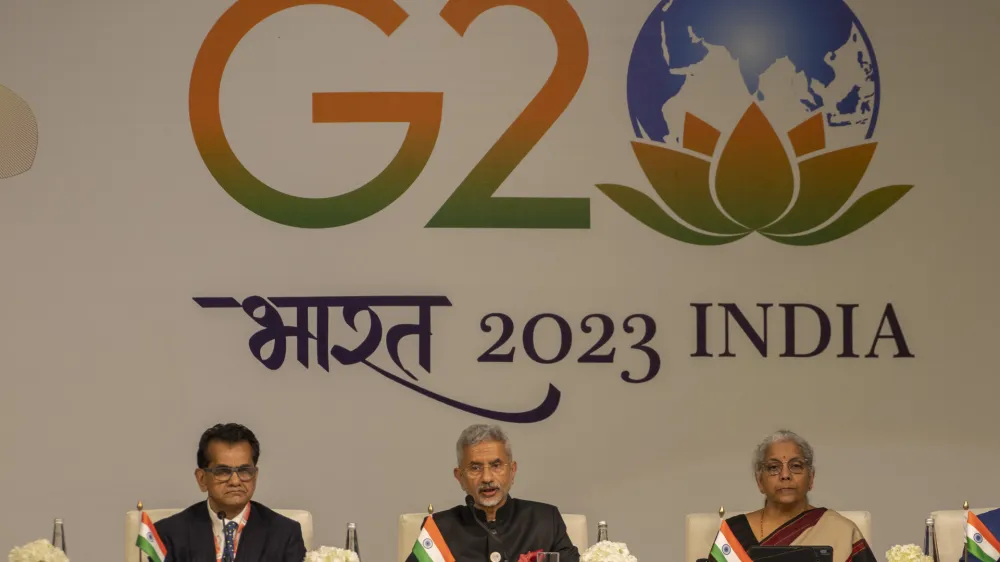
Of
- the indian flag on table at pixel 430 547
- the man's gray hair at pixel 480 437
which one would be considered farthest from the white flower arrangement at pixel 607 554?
the man's gray hair at pixel 480 437

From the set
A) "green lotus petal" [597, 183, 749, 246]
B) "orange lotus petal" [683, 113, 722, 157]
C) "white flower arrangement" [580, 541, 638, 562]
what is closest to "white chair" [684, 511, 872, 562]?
"white flower arrangement" [580, 541, 638, 562]

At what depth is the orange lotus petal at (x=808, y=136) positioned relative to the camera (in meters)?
4.95

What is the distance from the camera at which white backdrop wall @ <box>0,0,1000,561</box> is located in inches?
193

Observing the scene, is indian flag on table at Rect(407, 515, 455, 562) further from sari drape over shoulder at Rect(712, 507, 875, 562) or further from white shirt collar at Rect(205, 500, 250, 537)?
sari drape over shoulder at Rect(712, 507, 875, 562)

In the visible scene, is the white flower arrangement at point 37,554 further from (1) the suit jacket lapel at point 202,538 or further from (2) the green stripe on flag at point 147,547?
(1) the suit jacket lapel at point 202,538

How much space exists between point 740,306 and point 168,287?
226 centimetres

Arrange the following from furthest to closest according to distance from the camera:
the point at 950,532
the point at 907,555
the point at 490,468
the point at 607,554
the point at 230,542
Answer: the point at 950,532, the point at 490,468, the point at 230,542, the point at 907,555, the point at 607,554

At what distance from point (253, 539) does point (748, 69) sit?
107 inches

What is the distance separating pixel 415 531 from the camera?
12.1 feet

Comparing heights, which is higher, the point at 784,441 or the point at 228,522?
the point at 784,441

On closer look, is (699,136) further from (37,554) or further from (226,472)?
(37,554)

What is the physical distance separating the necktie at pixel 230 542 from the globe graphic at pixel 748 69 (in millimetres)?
2319

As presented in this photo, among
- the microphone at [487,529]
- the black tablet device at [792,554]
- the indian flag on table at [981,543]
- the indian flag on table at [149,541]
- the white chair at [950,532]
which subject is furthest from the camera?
the white chair at [950,532]

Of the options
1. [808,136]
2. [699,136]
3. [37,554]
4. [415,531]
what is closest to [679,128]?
[699,136]
